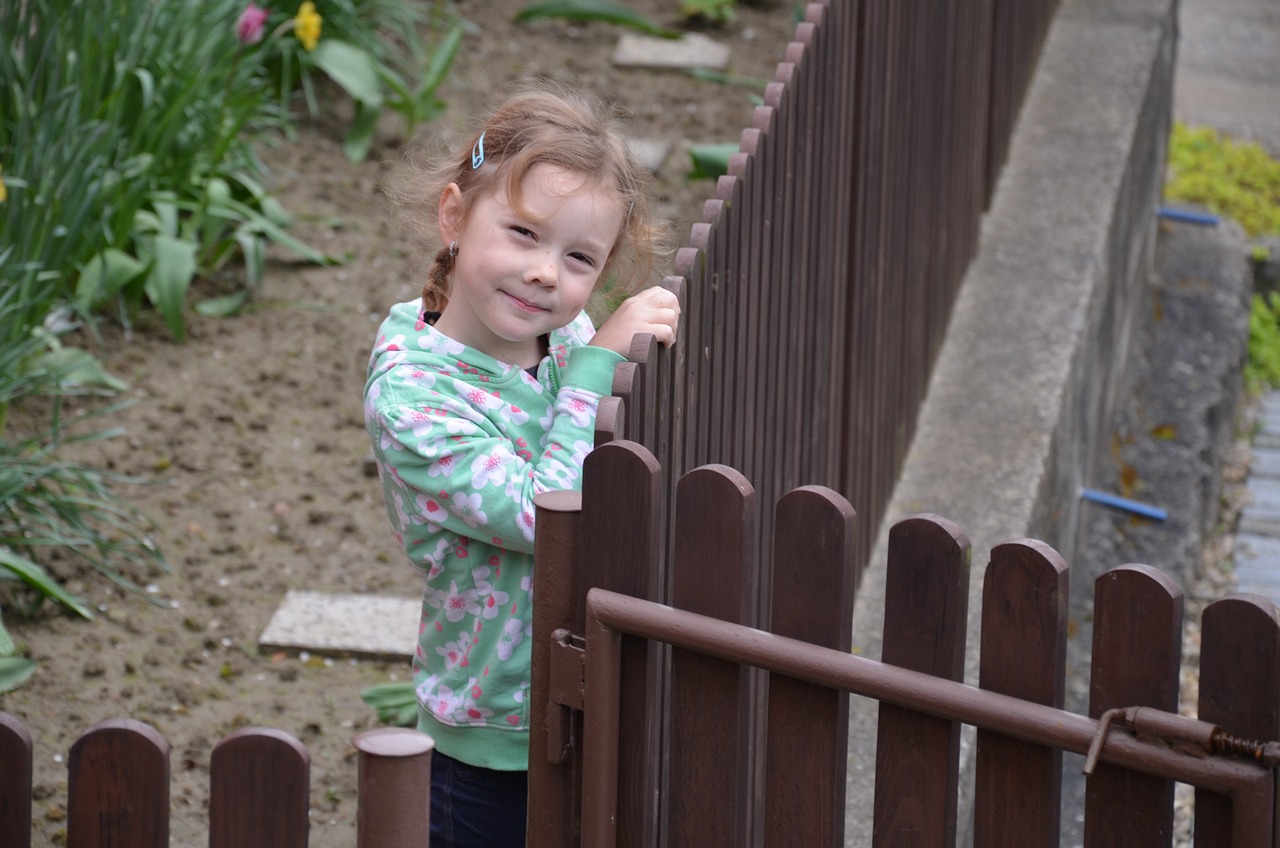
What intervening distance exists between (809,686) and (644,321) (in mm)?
451

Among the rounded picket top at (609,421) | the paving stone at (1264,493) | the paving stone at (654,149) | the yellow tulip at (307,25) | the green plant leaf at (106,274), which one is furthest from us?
the paving stone at (1264,493)

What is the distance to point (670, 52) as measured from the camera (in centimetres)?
609

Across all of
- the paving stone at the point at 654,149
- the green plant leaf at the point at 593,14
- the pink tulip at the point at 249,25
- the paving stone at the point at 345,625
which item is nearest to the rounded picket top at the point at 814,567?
the paving stone at the point at 345,625

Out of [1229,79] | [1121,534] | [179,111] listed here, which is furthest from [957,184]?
[1229,79]

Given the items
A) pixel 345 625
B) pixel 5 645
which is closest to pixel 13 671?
pixel 5 645

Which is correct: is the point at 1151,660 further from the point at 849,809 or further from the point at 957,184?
the point at 957,184

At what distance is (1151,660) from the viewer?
149 cm

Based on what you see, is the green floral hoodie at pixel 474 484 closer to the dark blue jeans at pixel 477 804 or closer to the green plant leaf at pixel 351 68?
the dark blue jeans at pixel 477 804

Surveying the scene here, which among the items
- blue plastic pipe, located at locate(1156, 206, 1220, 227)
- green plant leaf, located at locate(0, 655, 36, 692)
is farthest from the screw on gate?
blue plastic pipe, located at locate(1156, 206, 1220, 227)

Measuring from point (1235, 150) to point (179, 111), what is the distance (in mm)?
5005

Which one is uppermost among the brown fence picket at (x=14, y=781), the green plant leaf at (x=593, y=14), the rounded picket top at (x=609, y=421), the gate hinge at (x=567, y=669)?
the green plant leaf at (x=593, y=14)

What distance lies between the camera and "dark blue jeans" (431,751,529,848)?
2.00 metres

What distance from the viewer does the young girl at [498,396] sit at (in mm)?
1790

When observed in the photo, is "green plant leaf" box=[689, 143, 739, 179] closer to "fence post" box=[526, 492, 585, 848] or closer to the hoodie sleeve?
the hoodie sleeve
